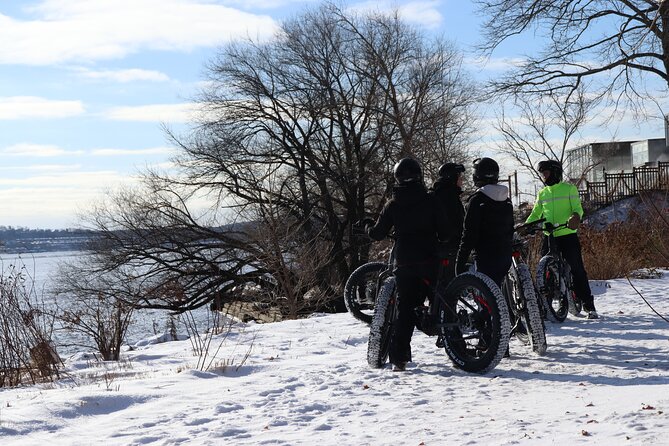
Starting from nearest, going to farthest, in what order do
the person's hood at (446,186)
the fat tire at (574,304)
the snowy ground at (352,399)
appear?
the snowy ground at (352,399) < the person's hood at (446,186) < the fat tire at (574,304)

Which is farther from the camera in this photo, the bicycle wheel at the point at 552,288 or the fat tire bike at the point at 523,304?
the bicycle wheel at the point at 552,288

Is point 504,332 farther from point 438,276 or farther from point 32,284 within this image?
point 32,284

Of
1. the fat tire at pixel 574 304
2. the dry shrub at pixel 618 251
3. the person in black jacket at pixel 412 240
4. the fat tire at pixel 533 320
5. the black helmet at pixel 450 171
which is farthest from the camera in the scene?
the dry shrub at pixel 618 251

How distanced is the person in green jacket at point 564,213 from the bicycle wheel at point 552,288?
0.68 ft

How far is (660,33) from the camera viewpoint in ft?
72.5

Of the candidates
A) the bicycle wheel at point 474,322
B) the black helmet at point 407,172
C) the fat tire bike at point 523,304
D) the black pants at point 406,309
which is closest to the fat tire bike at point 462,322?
the bicycle wheel at point 474,322

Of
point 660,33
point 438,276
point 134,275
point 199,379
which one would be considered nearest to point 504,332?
point 438,276

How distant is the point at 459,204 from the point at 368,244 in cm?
2251

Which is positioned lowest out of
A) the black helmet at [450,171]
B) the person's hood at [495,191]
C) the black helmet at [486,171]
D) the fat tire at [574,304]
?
the fat tire at [574,304]

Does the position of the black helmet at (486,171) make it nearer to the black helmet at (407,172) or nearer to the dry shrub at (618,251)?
the black helmet at (407,172)

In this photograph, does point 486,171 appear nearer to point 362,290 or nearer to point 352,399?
point 352,399

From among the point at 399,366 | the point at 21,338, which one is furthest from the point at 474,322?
the point at 21,338

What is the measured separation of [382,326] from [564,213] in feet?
13.0

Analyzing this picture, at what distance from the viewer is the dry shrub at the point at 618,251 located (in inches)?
627
